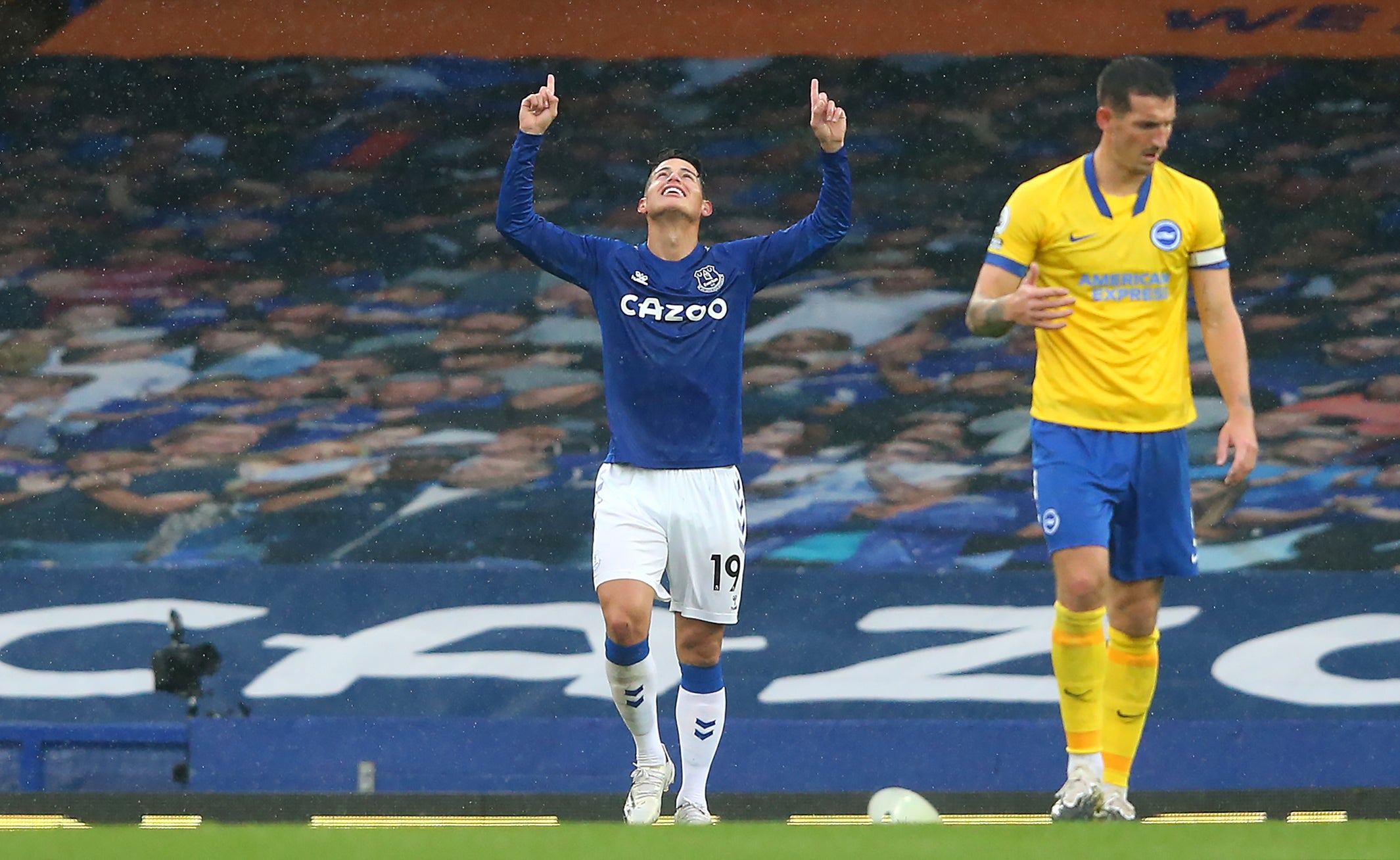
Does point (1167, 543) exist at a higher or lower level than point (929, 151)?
lower

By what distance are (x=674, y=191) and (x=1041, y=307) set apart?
4.68 ft

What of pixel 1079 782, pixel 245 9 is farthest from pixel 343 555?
pixel 1079 782

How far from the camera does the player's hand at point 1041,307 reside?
400 cm

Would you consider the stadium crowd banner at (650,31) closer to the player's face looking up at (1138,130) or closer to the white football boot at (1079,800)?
the player's face looking up at (1138,130)

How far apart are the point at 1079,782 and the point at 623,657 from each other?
136 centimetres

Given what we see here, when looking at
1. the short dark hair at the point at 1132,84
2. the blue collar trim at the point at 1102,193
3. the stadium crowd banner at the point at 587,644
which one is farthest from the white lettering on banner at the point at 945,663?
the short dark hair at the point at 1132,84

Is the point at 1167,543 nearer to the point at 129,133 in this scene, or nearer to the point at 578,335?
the point at 578,335

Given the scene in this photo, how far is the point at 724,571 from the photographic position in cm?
503

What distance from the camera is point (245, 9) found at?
8883mm

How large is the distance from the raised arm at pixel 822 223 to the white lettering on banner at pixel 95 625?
160 inches

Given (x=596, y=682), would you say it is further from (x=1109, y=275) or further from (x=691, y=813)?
(x=1109, y=275)

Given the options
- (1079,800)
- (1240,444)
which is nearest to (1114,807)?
(1079,800)

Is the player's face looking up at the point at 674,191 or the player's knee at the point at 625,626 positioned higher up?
the player's face looking up at the point at 674,191

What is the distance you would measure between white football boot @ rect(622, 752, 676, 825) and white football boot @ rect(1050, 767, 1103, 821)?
118 centimetres
